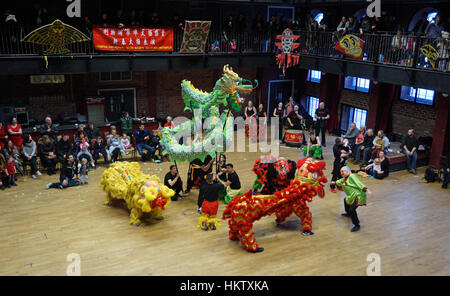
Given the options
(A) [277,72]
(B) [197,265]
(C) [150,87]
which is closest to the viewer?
(B) [197,265]

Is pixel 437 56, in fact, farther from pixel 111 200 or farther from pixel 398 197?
pixel 111 200

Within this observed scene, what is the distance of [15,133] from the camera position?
12.6 m

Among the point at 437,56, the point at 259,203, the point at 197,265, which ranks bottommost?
the point at 197,265

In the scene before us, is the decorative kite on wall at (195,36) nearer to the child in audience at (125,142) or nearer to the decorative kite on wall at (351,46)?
the child in audience at (125,142)

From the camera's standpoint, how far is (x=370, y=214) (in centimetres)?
1008

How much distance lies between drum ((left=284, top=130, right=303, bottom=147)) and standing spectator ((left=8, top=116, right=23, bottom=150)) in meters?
8.97

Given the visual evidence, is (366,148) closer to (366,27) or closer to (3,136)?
(366,27)

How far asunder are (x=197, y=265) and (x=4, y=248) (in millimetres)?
3777

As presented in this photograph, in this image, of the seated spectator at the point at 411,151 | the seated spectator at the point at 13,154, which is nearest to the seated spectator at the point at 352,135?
the seated spectator at the point at 411,151

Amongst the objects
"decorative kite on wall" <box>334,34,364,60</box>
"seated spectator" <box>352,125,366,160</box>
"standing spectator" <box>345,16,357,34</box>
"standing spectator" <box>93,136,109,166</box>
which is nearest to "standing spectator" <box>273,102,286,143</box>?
"seated spectator" <box>352,125,366,160</box>

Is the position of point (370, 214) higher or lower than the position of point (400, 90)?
lower

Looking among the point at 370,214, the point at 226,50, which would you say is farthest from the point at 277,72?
the point at 370,214

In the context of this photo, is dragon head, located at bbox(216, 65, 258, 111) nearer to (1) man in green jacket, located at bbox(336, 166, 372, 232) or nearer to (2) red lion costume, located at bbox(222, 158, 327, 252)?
(2) red lion costume, located at bbox(222, 158, 327, 252)

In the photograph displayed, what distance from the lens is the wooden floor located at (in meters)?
7.67
